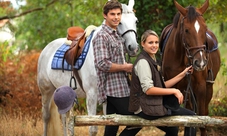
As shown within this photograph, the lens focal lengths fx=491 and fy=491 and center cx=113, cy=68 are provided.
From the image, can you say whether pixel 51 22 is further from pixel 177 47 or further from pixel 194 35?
pixel 194 35

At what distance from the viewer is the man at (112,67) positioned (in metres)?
5.32

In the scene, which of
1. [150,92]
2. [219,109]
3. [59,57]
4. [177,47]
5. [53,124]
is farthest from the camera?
[219,109]

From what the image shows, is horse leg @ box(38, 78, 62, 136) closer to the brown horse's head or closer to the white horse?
the white horse

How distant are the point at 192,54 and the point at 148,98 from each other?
1.56 metres

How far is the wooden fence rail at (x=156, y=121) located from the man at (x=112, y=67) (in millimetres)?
159

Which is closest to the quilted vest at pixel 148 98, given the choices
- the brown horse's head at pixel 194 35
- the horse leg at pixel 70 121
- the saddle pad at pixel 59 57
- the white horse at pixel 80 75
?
the horse leg at pixel 70 121

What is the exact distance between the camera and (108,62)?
532cm

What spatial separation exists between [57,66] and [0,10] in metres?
6.27

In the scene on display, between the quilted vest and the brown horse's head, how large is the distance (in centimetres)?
122

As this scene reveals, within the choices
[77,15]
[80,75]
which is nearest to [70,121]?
[80,75]

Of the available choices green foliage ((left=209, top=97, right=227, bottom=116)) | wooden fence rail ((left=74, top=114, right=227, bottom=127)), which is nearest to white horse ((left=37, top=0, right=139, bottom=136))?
wooden fence rail ((left=74, top=114, right=227, bottom=127))

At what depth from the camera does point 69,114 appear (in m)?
5.15

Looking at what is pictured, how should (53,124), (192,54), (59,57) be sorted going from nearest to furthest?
(192,54), (59,57), (53,124)

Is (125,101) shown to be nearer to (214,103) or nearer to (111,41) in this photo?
Result: (111,41)
